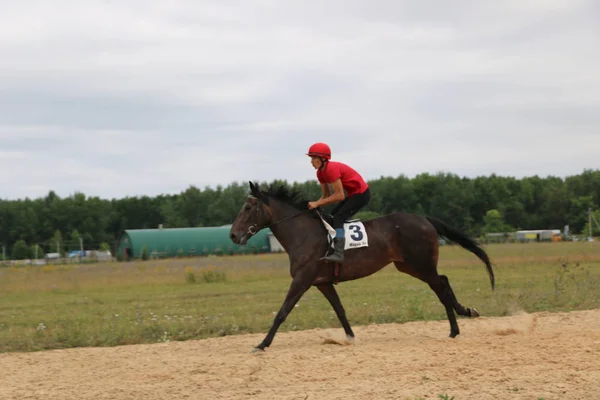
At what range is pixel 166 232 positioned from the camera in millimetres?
70562

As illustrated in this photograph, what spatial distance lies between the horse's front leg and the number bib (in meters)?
0.74

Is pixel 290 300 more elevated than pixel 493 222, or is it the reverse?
pixel 493 222

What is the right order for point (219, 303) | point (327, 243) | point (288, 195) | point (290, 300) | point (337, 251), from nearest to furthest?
point (290, 300) < point (337, 251) < point (327, 243) < point (288, 195) < point (219, 303)

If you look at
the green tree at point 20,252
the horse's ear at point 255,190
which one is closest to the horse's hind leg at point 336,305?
the horse's ear at point 255,190

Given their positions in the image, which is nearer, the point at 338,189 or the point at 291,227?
the point at 338,189

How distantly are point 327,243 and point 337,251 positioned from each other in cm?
23

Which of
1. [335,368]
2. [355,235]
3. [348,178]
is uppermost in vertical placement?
[348,178]

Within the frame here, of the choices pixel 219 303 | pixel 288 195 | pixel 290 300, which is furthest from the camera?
pixel 219 303

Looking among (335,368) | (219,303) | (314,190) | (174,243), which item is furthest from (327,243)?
(314,190)

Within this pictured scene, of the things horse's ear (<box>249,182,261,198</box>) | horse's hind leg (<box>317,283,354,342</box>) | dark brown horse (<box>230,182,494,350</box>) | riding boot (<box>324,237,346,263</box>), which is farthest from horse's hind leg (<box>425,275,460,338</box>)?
horse's ear (<box>249,182,261,198</box>)

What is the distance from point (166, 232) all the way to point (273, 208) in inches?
2360

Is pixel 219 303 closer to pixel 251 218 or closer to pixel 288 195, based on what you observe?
pixel 288 195

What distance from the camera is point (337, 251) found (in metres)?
11.5

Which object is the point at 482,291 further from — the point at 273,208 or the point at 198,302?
the point at 273,208
